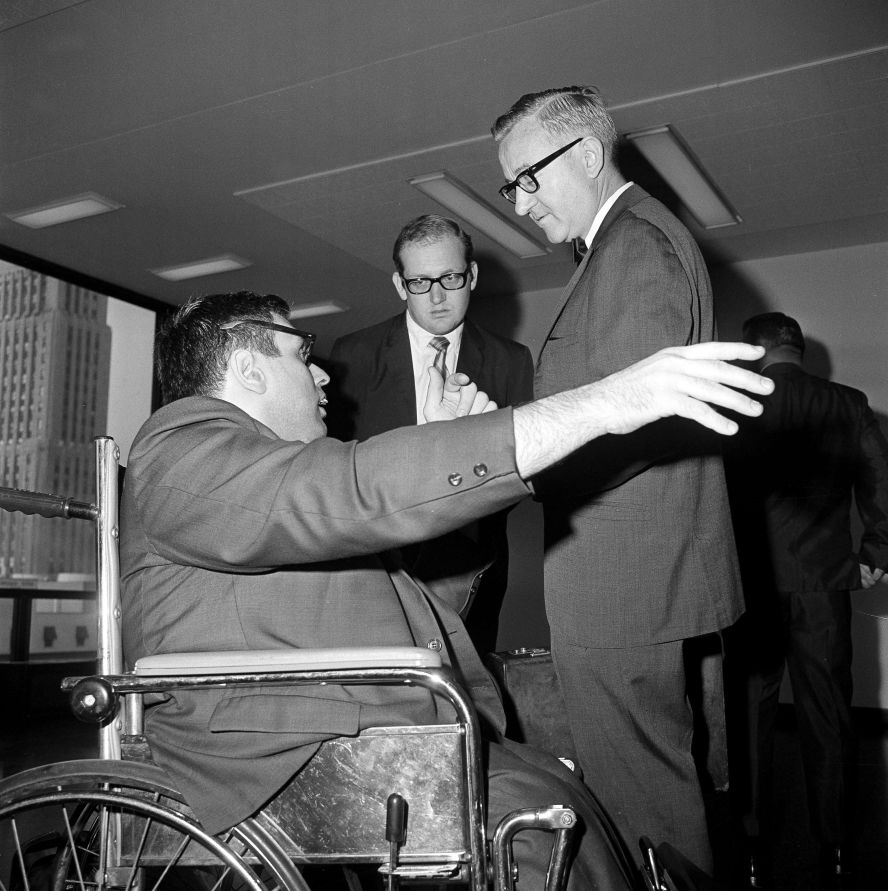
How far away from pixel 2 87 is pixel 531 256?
3392 mm

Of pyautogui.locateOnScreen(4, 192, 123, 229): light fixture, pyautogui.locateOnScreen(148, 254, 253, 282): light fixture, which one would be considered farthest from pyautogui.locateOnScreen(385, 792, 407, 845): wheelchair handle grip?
pyautogui.locateOnScreen(148, 254, 253, 282): light fixture

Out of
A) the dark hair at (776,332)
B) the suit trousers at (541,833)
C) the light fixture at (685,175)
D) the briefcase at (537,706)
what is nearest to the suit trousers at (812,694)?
the dark hair at (776,332)

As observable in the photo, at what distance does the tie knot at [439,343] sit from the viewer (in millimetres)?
2662

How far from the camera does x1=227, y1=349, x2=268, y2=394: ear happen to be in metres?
1.39

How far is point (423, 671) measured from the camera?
909 mm

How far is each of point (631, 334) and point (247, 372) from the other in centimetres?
61

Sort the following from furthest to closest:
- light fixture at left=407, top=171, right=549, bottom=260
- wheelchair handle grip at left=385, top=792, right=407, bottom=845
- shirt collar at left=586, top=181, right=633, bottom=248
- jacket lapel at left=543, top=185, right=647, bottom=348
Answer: light fixture at left=407, top=171, right=549, bottom=260, shirt collar at left=586, top=181, right=633, bottom=248, jacket lapel at left=543, top=185, right=647, bottom=348, wheelchair handle grip at left=385, top=792, right=407, bottom=845

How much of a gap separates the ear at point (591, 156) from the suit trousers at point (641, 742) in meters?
0.91

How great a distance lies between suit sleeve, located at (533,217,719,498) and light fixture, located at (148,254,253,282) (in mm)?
4845

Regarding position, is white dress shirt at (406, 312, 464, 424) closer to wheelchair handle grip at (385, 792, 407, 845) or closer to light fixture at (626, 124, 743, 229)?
wheelchair handle grip at (385, 792, 407, 845)

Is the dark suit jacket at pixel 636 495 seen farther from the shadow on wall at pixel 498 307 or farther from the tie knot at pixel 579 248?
the shadow on wall at pixel 498 307

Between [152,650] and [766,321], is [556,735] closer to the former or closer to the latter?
[152,650]

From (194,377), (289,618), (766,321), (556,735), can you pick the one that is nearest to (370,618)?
(289,618)

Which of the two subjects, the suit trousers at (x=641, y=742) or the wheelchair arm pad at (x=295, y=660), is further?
the suit trousers at (x=641, y=742)
